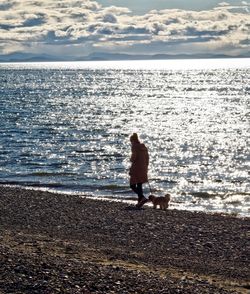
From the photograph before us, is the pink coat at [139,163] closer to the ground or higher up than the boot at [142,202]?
higher up

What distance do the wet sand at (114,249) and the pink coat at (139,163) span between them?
3.03 feet

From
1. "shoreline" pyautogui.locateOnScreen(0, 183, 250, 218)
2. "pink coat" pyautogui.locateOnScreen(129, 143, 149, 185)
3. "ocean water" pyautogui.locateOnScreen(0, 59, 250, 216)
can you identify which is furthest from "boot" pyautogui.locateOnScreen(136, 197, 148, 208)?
"ocean water" pyautogui.locateOnScreen(0, 59, 250, 216)

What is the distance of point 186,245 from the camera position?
593 inches

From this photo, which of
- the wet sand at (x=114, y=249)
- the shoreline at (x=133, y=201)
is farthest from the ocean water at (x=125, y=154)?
the wet sand at (x=114, y=249)

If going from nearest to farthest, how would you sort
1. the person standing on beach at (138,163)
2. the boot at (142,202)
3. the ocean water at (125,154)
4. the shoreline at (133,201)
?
the person standing on beach at (138,163), the boot at (142,202), the shoreline at (133,201), the ocean water at (125,154)

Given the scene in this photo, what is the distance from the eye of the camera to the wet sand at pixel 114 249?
10742 millimetres

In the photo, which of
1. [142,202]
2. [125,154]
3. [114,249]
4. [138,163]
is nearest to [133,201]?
[142,202]

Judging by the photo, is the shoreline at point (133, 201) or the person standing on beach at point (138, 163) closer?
the person standing on beach at point (138, 163)

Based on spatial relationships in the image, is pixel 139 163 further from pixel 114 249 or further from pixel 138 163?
pixel 114 249

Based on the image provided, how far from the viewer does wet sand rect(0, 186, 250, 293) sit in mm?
10742

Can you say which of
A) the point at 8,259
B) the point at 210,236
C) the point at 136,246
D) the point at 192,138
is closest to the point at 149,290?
the point at 8,259

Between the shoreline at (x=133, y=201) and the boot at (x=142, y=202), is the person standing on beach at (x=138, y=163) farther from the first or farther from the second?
the shoreline at (x=133, y=201)

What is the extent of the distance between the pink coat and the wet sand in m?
0.92

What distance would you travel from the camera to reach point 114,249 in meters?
14.4
